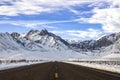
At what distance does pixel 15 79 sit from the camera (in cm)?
2016

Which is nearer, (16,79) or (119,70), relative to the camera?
(16,79)

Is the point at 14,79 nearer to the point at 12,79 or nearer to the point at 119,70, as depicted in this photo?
the point at 12,79

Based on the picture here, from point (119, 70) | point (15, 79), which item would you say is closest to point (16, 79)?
point (15, 79)

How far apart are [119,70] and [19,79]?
17.5 meters

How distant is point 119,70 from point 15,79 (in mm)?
17589

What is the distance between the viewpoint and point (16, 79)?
20.1 metres

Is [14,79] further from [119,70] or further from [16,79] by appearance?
[119,70]

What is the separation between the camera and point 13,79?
20.2 meters

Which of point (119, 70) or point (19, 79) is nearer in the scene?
point (19, 79)

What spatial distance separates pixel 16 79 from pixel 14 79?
158 mm

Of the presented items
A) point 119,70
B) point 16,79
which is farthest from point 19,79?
point 119,70

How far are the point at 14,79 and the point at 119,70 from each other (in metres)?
17.6

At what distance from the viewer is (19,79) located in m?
20.0

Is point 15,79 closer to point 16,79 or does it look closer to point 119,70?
point 16,79
